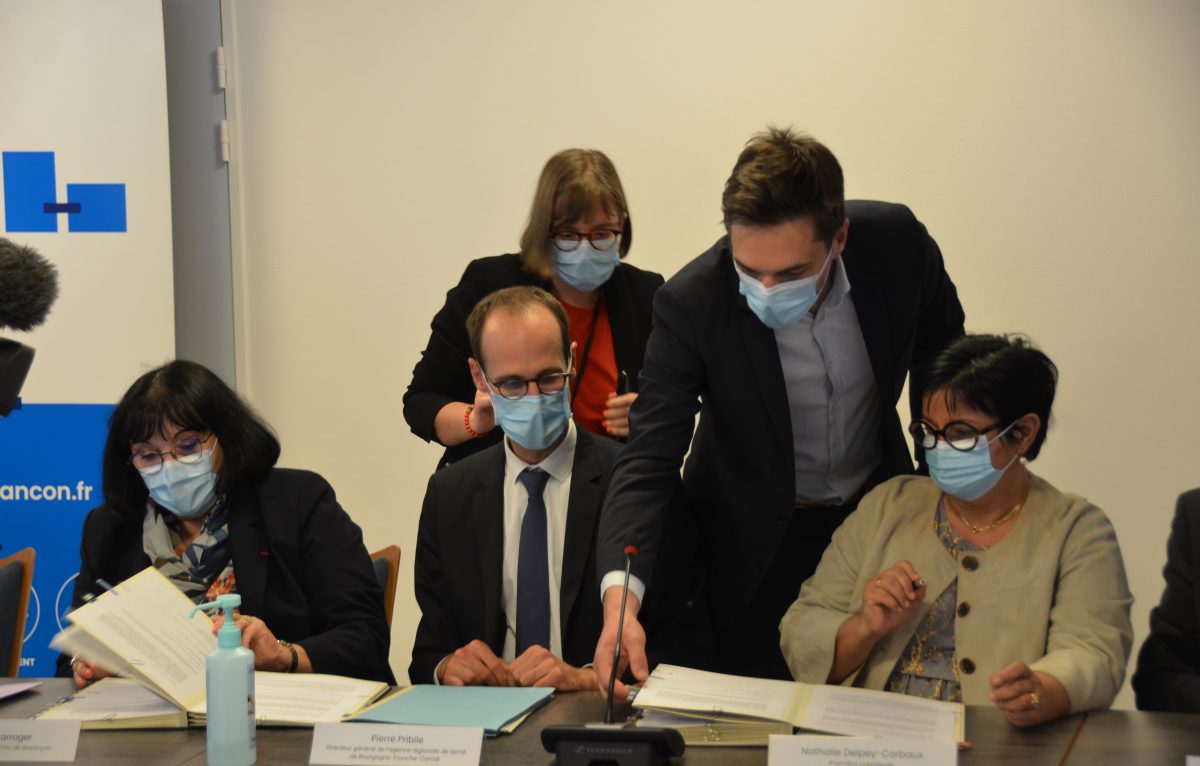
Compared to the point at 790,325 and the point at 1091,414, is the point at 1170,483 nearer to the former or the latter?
the point at 1091,414

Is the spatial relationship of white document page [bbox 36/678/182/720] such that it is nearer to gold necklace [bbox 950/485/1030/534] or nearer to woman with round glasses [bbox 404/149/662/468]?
woman with round glasses [bbox 404/149/662/468]

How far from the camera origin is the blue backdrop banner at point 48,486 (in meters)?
3.85

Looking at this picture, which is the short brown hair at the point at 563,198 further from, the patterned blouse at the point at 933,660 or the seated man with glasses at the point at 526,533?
the patterned blouse at the point at 933,660

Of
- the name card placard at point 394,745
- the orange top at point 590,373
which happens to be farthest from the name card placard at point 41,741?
the orange top at point 590,373

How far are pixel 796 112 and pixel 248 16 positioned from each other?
6.17 ft

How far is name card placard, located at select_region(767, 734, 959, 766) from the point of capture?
5.00ft

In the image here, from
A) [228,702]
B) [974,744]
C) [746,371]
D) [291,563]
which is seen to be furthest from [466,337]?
[974,744]

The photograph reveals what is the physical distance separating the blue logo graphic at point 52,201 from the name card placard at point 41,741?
2.41m

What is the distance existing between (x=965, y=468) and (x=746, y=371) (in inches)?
17.0

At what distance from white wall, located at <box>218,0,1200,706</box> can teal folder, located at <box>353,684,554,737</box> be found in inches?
89.9

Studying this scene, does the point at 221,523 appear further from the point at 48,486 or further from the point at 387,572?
the point at 48,486

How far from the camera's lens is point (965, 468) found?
2111mm

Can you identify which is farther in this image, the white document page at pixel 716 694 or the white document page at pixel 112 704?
the white document page at pixel 112 704

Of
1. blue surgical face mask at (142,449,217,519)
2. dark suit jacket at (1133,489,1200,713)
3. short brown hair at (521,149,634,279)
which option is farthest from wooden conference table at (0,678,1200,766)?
short brown hair at (521,149,634,279)
